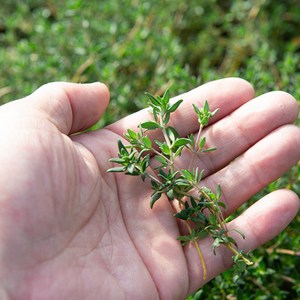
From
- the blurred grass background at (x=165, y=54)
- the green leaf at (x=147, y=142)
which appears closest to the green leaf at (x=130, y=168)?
the green leaf at (x=147, y=142)

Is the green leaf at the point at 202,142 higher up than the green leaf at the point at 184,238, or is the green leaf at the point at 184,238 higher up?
the green leaf at the point at 202,142

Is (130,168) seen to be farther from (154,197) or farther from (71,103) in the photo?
(71,103)

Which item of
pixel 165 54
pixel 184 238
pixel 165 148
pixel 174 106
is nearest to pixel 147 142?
pixel 165 148

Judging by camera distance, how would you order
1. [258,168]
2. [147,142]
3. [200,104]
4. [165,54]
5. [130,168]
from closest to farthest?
[130,168]
[147,142]
[258,168]
[200,104]
[165,54]

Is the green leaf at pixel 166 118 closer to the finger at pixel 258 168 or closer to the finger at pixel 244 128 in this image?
the finger at pixel 244 128

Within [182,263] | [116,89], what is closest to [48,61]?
[116,89]

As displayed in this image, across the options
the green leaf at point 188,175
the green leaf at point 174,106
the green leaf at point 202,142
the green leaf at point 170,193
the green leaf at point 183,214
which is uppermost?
the green leaf at point 174,106

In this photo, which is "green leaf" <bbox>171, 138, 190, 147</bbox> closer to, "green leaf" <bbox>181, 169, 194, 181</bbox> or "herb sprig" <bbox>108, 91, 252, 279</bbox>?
"herb sprig" <bbox>108, 91, 252, 279</bbox>
